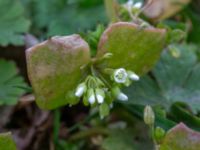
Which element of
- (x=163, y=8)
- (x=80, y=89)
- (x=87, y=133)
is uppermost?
(x=80, y=89)

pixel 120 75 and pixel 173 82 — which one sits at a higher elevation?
pixel 120 75

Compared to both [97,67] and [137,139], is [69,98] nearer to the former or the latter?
[97,67]

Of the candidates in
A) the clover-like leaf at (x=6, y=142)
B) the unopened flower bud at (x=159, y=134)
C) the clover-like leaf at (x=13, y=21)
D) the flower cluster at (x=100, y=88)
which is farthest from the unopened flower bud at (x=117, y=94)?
the clover-like leaf at (x=13, y=21)

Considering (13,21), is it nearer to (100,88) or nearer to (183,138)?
(100,88)

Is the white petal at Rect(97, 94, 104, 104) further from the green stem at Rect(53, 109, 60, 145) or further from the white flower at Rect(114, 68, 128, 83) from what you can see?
the green stem at Rect(53, 109, 60, 145)

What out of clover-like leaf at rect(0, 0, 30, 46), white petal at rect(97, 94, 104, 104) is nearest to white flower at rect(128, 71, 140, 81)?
white petal at rect(97, 94, 104, 104)

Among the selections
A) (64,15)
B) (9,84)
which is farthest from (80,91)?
(64,15)
